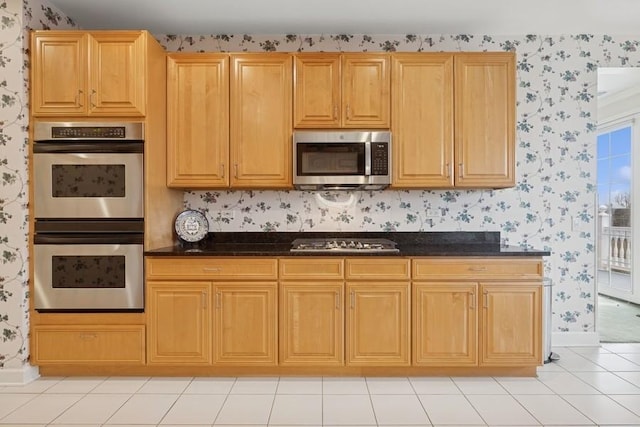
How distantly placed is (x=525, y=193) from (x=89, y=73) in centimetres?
345

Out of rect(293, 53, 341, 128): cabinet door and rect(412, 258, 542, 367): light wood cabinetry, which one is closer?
rect(412, 258, 542, 367): light wood cabinetry

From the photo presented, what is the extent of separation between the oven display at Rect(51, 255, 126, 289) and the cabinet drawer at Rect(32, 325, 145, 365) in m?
0.28

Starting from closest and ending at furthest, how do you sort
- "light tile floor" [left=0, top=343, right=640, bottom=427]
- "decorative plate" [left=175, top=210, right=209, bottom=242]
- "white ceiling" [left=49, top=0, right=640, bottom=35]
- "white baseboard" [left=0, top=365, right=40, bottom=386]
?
"light tile floor" [left=0, top=343, right=640, bottom=427]
"white baseboard" [left=0, top=365, right=40, bottom=386]
"white ceiling" [left=49, top=0, right=640, bottom=35]
"decorative plate" [left=175, top=210, right=209, bottom=242]

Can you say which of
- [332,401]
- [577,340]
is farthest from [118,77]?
[577,340]

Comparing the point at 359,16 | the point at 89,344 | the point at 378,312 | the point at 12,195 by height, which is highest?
the point at 359,16

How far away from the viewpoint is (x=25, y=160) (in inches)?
111

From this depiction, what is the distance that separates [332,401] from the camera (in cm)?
252

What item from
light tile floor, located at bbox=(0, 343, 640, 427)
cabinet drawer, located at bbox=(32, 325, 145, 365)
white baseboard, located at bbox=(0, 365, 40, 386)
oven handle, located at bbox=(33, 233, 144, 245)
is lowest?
light tile floor, located at bbox=(0, 343, 640, 427)

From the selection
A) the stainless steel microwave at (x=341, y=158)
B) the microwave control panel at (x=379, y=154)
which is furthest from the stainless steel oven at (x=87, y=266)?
the microwave control panel at (x=379, y=154)

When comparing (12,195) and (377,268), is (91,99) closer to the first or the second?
(12,195)

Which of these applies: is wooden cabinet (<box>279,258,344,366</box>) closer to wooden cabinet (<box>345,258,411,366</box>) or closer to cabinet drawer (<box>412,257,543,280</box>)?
wooden cabinet (<box>345,258,411,366</box>)

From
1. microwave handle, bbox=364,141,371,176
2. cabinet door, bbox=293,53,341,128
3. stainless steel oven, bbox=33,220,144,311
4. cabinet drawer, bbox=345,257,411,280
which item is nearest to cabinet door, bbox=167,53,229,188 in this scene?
cabinet door, bbox=293,53,341,128

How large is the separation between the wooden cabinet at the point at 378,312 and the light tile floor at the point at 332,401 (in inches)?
6.9

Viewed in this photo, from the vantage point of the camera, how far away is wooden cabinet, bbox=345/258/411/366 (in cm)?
285
